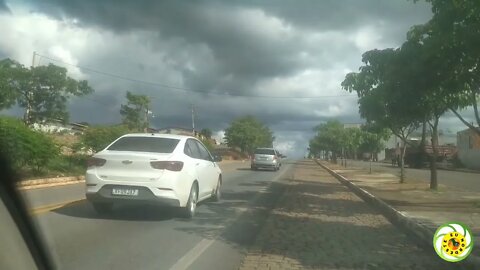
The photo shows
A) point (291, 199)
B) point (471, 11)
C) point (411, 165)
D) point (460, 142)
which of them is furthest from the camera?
point (460, 142)

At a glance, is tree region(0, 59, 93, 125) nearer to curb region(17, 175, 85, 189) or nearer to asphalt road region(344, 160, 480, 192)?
curb region(17, 175, 85, 189)

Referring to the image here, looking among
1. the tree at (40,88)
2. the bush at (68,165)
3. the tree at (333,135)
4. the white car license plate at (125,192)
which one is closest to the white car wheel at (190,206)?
the white car license plate at (125,192)

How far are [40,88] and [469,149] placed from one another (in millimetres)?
38565

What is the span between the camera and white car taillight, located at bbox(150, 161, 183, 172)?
10.0 m

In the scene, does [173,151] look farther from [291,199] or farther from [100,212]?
[291,199]

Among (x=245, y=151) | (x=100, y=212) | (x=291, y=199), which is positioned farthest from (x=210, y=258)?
(x=245, y=151)

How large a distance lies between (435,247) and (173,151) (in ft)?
16.6

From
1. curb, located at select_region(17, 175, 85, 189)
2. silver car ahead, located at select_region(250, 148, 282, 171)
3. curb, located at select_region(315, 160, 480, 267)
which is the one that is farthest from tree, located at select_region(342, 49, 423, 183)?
silver car ahead, located at select_region(250, 148, 282, 171)

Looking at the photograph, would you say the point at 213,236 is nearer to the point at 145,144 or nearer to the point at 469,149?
the point at 145,144

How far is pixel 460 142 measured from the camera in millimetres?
56719

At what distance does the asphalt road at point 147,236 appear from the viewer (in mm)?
7020

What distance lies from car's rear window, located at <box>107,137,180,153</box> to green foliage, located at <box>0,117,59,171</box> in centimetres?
Result: 755

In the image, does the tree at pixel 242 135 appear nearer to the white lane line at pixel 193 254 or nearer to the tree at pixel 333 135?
the tree at pixel 333 135

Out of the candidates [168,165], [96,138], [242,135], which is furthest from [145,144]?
[242,135]
